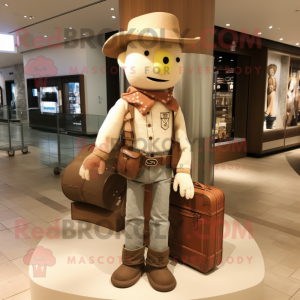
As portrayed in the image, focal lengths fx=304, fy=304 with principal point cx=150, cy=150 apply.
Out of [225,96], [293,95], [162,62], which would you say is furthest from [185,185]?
[293,95]

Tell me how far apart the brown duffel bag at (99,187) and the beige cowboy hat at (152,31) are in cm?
86

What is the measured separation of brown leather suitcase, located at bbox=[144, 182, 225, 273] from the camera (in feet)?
5.96

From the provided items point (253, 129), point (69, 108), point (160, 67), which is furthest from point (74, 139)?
point (69, 108)

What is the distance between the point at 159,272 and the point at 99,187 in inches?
34.5

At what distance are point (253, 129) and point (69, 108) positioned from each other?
5.76m

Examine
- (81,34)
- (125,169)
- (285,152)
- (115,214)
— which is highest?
(81,34)

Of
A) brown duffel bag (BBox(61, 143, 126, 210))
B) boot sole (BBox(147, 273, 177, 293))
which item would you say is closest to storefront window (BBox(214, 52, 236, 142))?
brown duffel bag (BBox(61, 143, 126, 210))

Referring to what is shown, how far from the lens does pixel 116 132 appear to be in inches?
71.2

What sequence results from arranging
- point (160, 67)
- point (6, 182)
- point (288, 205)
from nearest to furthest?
1. point (160, 67)
2. point (288, 205)
3. point (6, 182)

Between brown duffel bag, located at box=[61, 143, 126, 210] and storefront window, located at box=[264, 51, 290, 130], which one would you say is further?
storefront window, located at box=[264, 51, 290, 130]

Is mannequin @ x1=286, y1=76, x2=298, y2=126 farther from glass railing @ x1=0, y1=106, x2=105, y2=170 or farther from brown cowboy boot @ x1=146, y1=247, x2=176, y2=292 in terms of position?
brown cowboy boot @ x1=146, y1=247, x2=176, y2=292

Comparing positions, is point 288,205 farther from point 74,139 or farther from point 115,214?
point 74,139

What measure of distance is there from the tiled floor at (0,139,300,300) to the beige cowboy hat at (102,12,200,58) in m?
1.75

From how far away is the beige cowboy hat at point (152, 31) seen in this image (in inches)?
66.8
